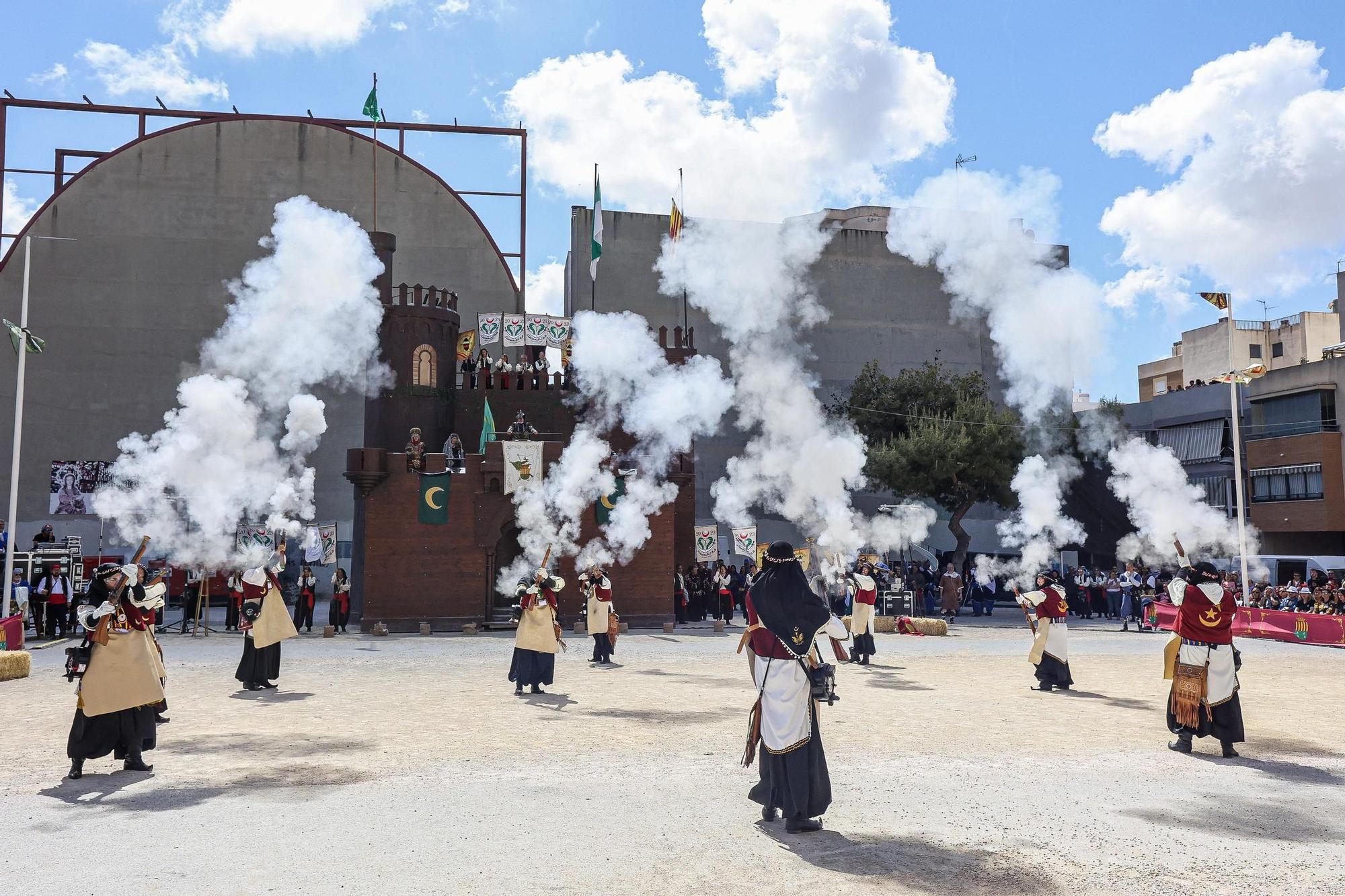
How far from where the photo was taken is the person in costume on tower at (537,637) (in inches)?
588

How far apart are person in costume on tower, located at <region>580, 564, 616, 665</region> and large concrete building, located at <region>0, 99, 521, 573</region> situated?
84.0 feet

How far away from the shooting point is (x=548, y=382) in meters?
35.4

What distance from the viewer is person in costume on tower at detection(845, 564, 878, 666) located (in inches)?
750

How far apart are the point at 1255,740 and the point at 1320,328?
55379 millimetres

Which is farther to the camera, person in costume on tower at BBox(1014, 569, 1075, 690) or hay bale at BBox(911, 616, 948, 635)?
hay bale at BBox(911, 616, 948, 635)

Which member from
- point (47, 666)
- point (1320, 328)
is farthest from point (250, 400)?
point (1320, 328)

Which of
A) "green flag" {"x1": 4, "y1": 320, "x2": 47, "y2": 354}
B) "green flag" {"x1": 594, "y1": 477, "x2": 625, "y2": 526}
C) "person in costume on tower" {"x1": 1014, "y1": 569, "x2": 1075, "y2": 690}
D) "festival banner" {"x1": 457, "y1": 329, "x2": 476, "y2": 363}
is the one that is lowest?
"person in costume on tower" {"x1": 1014, "y1": 569, "x2": 1075, "y2": 690}

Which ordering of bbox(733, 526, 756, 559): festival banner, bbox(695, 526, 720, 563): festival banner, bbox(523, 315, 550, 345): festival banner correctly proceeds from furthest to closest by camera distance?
bbox(523, 315, 550, 345): festival banner
bbox(695, 526, 720, 563): festival banner
bbox(733, 526, 756, 559): festival banner

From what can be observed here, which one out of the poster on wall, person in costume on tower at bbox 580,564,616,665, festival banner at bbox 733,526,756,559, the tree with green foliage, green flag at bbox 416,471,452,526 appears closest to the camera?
person in costume on tower at bbox 580,564,616,665

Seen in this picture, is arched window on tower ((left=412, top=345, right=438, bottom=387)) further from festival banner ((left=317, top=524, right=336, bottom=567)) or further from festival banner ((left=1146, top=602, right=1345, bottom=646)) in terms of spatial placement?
festival banner ((left=1146, top=602, right=1345, bottom=646))

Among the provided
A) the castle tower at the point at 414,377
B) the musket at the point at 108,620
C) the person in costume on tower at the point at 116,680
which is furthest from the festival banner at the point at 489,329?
the musket at the point at 108,620

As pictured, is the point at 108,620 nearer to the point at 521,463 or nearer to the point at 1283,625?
the point at 521,463

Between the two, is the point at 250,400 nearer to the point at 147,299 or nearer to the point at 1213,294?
the point at 147,299

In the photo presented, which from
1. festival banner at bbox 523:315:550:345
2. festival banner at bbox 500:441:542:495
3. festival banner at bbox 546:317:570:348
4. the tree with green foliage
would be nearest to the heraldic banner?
festival banner at bbox 523:315:550:345
